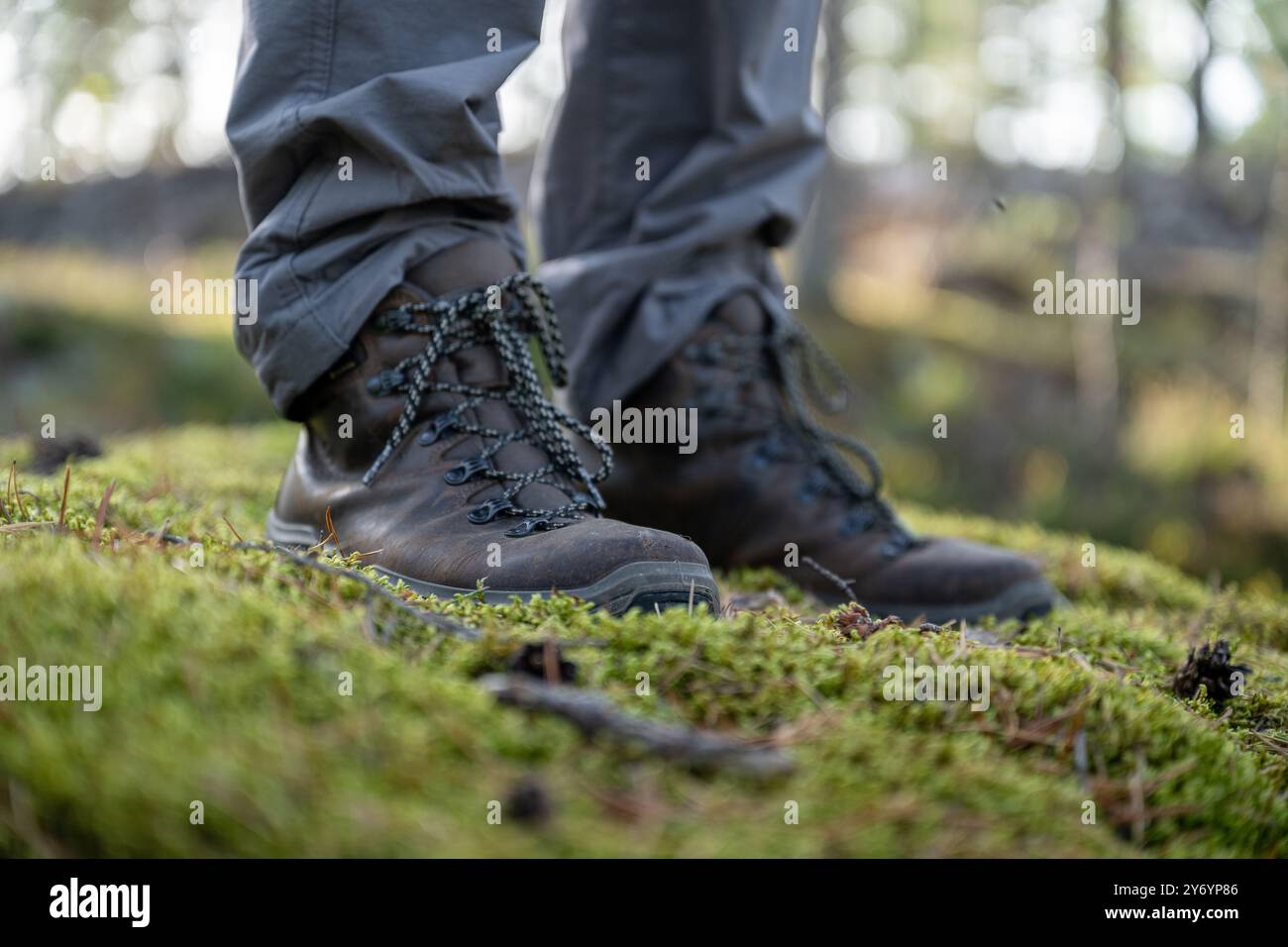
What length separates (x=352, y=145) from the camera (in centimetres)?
166

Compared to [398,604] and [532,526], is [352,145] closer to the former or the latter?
[532,526]

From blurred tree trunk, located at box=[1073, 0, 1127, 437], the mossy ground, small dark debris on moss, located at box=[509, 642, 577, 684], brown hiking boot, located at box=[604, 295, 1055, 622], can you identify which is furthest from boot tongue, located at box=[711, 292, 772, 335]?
blurred tree trunk, located at box=[1073, 0, 1127, 437]

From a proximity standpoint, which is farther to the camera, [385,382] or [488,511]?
[385,382]

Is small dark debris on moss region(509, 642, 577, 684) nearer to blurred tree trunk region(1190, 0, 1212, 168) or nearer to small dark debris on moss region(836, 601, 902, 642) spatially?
small dark debris on moss region(836, 601, 902, 642)

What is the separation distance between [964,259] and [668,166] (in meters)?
12.7

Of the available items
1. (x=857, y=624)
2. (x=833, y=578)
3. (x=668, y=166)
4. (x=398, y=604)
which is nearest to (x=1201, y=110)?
(x=668, y=166)

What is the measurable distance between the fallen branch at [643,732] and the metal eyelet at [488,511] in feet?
1.76

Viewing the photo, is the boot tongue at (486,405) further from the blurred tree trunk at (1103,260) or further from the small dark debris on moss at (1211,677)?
the blurred tree trunk at (1103,260)

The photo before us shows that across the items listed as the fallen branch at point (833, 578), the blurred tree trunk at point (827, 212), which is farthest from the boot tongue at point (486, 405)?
the blurred tree trunk at point (827, 212)

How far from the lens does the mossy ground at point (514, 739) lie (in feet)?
2.73

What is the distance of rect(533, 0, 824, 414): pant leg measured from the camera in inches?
87.1

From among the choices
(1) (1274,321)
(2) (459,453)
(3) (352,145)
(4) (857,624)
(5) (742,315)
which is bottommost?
(4) (857,624)

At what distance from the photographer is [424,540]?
1568 mm

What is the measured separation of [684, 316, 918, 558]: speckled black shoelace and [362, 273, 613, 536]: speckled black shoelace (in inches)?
22.3
